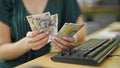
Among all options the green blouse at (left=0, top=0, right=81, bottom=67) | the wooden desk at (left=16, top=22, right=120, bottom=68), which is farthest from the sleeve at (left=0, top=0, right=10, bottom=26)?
the wooden desk at (left=16, top=22, right=120, bottom=68)

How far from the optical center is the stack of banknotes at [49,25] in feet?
4.78

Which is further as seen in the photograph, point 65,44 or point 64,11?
point 64,11

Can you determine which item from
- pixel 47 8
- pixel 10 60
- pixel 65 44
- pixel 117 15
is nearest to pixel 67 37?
pixel 65 44

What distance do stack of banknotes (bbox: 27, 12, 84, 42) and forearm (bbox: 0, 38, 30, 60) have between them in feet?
0.44

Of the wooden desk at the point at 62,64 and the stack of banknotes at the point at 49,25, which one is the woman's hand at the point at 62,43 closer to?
the stack of banknotes at the point at 49,25

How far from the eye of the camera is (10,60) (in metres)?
1.66

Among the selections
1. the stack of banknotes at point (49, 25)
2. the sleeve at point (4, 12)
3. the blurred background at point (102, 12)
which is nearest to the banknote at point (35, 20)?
the stack of banknotes at point (49, 25)

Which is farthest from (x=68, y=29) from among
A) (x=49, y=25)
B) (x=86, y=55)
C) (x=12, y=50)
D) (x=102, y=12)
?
(x=102, y=12)

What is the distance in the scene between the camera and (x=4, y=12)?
1636mm

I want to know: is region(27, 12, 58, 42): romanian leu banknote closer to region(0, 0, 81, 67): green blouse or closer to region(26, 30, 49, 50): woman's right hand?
region(26, 30, 49, 50): woman's right hand

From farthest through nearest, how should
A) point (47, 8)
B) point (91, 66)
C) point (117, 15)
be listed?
point (117, 15) < point (47, 8) < point (91, 66)

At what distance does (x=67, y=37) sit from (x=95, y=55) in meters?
0.33

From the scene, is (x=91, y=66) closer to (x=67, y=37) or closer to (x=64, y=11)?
(x=67, y=37)

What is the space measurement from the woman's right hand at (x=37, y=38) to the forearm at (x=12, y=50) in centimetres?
8
